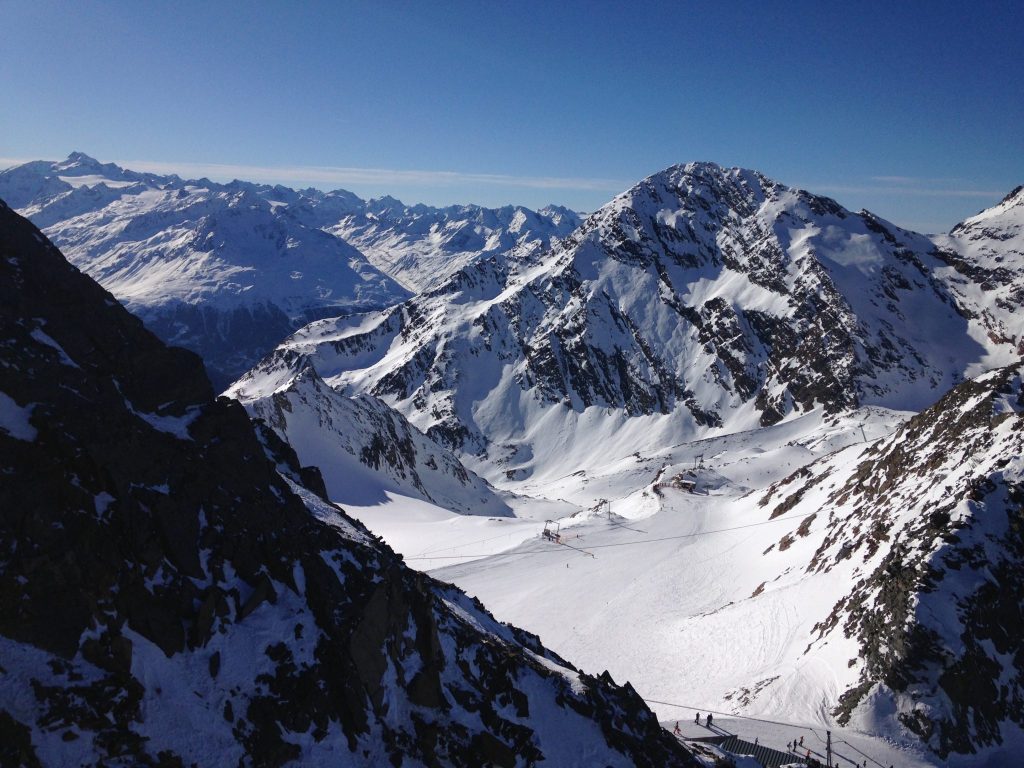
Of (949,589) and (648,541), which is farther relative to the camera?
(648,541)

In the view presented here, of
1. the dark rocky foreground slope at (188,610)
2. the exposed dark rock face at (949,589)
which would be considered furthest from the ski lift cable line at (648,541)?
the dark rocky foreground slope at (188,610)

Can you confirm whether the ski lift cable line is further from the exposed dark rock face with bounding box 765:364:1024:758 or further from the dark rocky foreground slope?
the dark rocky foreground slope

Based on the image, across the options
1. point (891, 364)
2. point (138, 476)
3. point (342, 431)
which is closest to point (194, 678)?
point (138, 476)

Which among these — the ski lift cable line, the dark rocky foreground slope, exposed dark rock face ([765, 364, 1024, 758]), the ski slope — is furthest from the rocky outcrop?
exposed dark rock face ([765, 364, 1024, 758])

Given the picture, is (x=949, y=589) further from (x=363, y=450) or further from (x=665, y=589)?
(x=363, y=450)

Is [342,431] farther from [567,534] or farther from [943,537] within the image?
[943,537]

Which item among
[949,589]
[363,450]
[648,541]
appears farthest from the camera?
[363,450]

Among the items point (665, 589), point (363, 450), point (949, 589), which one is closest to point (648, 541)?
point (665, 589)
